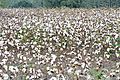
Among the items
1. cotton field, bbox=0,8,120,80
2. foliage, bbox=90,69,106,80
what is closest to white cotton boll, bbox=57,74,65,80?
cotton field, bbox=0,8,120,80

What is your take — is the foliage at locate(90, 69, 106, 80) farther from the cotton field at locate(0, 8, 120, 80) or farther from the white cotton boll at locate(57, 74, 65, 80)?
the white cotton boll at locate(57, 74, 65, 80)

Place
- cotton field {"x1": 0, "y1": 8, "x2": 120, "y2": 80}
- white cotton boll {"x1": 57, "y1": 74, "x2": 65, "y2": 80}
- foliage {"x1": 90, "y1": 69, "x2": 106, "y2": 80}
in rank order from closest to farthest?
1. white cotton boll {"x1": 57, "y1": 74, "x2": 65, "y2": 80}
2. foliage {"x1": 90, "y1": 69, "x2": 106, "y2": 80}
3. cotton field {"x1": 0, "y1": 8, "x2": 120, "y2": 80}

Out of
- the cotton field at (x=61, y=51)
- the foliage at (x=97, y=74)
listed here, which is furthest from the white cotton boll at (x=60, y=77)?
the foliage at (x=97, y=74)

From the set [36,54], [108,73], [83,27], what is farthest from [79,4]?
[108,73]

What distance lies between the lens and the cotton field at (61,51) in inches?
306

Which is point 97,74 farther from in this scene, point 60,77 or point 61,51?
point 61,51

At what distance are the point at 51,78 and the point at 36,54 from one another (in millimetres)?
2510

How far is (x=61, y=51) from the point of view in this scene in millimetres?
10148

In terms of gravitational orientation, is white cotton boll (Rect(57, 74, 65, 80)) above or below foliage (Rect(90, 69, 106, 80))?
above

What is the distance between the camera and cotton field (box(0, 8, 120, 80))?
7780 millimetres

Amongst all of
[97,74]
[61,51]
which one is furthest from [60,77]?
[61,51]

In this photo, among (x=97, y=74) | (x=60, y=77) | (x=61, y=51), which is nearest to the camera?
(x=60, y=77)

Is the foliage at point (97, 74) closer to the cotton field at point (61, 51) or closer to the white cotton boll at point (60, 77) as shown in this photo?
the cotton field at point (61, 51)

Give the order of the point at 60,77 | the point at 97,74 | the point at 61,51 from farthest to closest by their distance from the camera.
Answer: the point at 61,51
the point at 97,74
the point at 60,77
